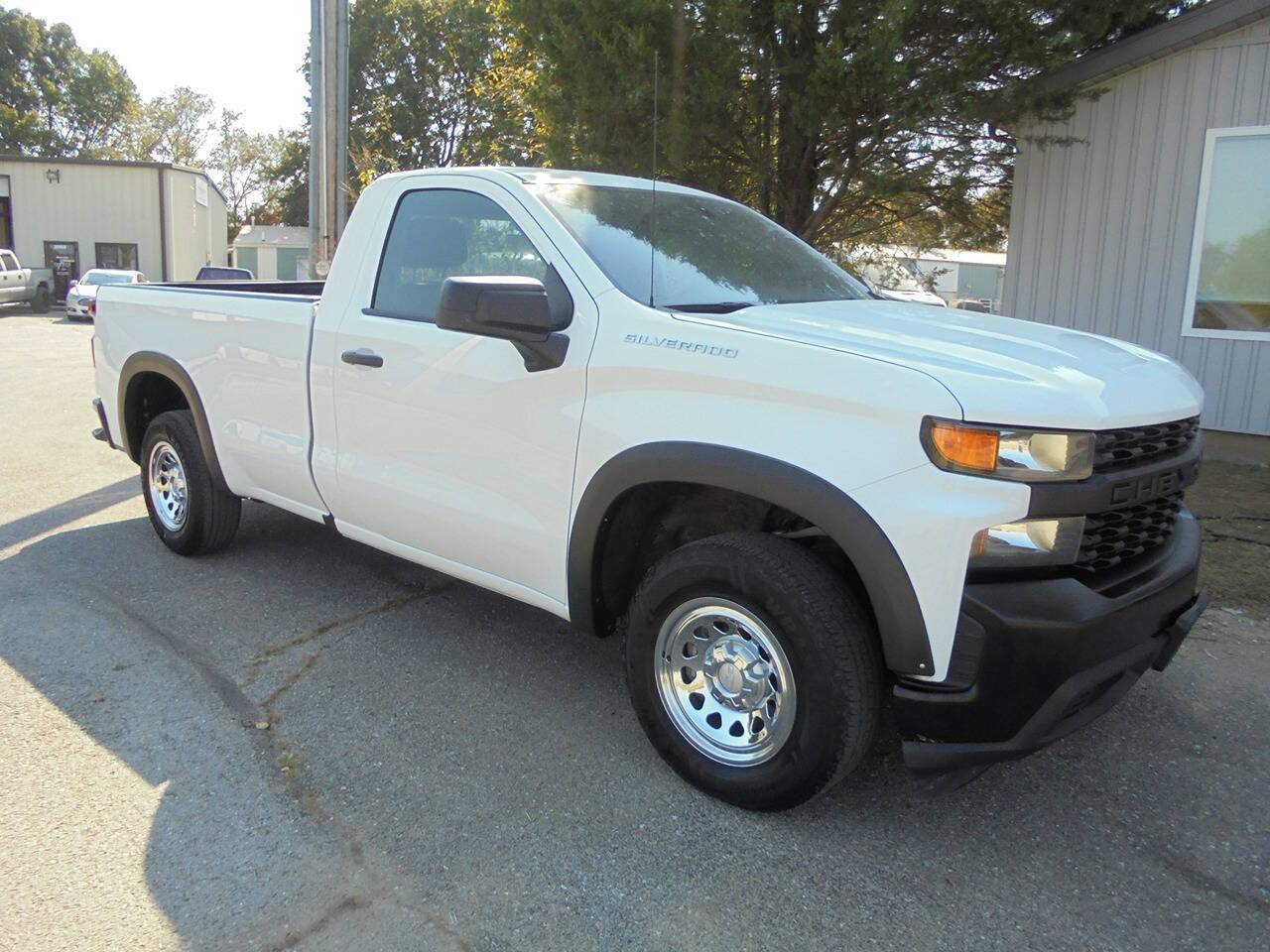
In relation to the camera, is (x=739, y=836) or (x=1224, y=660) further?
(x=1224, y=660)

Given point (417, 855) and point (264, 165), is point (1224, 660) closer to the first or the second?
point (417, 855)

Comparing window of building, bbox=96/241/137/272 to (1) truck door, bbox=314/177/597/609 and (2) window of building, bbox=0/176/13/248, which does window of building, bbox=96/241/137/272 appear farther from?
(1) truck door, bbox=314/177/597/609

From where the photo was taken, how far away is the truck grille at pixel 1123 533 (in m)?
2.79

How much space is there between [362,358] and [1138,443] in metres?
2.81

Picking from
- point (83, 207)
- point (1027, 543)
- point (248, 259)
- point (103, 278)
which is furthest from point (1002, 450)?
point (248, 259)

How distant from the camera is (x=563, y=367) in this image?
3.42 meters

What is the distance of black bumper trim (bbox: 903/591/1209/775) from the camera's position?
268 cm

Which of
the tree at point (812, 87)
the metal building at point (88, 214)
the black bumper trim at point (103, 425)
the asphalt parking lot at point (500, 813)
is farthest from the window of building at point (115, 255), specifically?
the asphalt parking lot at point (500, 813)

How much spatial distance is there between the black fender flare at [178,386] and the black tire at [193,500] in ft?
0.18

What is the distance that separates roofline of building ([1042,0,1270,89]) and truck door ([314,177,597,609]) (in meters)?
6.08

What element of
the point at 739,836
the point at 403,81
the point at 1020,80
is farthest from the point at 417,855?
the point at 403,81

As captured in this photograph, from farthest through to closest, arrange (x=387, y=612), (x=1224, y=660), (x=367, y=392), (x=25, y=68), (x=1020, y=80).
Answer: (x=25, y=68), (x=1020, y=80), (x=387, y=612), (x=1224, y=660), (x=367, y=392)

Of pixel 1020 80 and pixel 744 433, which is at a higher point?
pixel 1020 80

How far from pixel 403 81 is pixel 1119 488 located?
45604 mm
